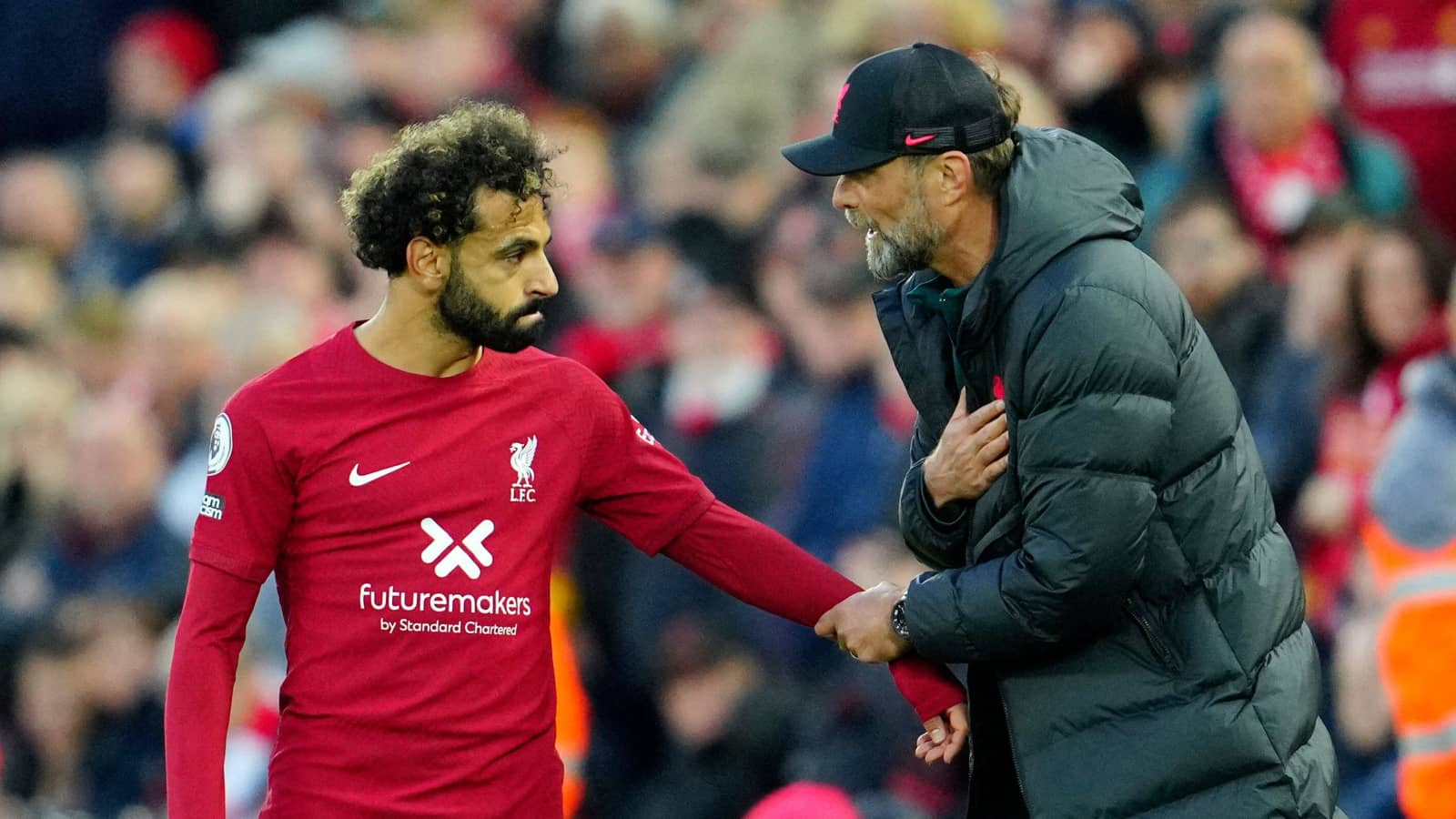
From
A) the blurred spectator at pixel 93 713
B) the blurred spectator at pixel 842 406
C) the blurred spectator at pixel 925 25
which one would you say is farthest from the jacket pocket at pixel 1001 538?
the blurred spectator at pixel 93 713

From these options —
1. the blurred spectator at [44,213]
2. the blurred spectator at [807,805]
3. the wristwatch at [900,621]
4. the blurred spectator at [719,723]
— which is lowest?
the blurred spectator at [719,723]

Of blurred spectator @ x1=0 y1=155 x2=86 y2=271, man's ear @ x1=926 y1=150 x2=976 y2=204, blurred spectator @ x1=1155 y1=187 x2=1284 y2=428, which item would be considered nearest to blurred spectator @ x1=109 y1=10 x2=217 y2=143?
blurred spectator @ x1=0 y1=155 x2=86 y2=271

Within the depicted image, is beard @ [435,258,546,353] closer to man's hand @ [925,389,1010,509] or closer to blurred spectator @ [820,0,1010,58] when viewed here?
man's hand @ [925,389,1010,509]

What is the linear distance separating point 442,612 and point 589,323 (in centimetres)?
431

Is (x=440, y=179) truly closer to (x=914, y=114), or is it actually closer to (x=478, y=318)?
(x=478, y=318)

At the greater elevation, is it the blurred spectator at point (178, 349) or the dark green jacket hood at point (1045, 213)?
the dark green jacket hood at point (1045, 213)

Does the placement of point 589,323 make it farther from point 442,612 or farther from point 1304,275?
point 442,612

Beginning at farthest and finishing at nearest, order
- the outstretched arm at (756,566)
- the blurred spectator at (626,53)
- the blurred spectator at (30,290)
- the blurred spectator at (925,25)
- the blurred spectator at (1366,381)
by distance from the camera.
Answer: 1. the blurred spectator at (30,290)
2. the blurred spectator at (626,53)
3. the blurred spectator at (925,25)
4. the blurred spectator at (1366,381)
5. the outstretched arm at (756,566)

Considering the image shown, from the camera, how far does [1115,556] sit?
12.9 feet

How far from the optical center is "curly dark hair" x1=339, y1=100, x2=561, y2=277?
4160 mm

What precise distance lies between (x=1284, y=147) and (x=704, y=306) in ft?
6.61

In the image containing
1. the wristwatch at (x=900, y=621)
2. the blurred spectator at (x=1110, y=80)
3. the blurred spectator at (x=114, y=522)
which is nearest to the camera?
the wristwatch at (x=900, y=621)

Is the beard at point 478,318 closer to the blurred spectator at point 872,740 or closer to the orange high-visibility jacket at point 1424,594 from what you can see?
the blurred spectator at point 872,740

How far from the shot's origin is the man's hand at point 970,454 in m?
4.12
